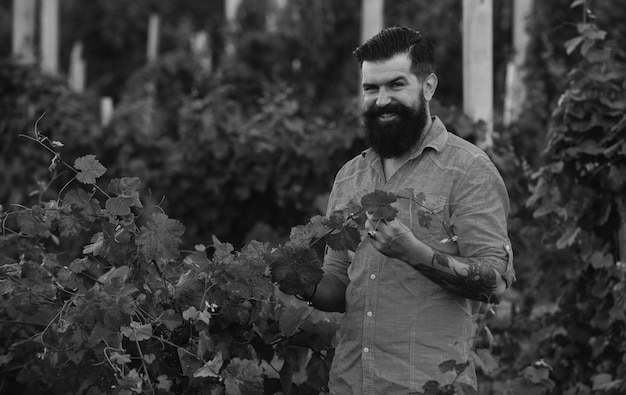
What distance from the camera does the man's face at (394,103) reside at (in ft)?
9.43

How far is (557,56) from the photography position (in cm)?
1153

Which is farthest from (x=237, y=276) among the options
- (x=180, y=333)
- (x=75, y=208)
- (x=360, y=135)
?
(x=360, y=135)

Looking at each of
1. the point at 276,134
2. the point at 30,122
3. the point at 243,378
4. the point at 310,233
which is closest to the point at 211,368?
the point at 243,378

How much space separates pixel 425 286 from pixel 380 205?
1.03 feet

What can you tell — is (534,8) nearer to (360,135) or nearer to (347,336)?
(360,135)

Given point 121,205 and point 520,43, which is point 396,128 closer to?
point 121,205

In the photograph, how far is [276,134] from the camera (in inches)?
266

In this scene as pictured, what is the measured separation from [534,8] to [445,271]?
949 centimetres

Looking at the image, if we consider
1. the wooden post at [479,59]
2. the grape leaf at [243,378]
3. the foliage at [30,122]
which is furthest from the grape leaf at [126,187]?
the foliage at [30,122]

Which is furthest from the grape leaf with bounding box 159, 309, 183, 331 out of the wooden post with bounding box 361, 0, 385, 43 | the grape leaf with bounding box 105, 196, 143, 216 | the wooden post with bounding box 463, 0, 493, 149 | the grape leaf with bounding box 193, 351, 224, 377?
the wooden post with bounding box 361, 0, 385, 43

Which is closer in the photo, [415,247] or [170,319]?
[415,247]

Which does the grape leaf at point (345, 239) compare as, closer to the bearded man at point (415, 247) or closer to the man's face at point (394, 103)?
the bearded man at point (415, 247)

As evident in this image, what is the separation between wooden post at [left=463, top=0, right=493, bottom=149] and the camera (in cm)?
598

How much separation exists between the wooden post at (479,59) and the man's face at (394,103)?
312 cm
